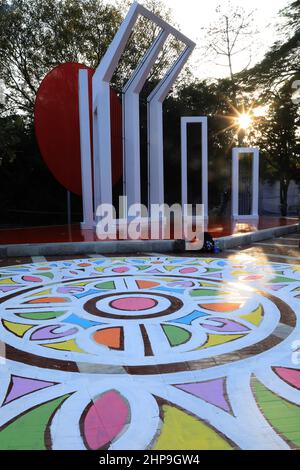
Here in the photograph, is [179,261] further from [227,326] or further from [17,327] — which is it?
[17,327]

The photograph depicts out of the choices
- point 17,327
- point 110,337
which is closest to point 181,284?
point 110,337

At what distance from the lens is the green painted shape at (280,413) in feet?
7.89

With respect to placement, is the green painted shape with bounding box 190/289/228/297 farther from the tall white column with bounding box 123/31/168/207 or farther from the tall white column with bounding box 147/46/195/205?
the tall white column with bounding box 147/46/195/205

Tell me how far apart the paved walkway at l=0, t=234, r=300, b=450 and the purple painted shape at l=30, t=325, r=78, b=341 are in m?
0.02

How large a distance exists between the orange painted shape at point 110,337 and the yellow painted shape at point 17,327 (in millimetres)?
686

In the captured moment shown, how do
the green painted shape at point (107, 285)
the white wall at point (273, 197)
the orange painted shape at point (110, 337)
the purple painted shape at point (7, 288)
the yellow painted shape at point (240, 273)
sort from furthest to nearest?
the white wall at point (273, 197)
the yellow painted shape at point (240, 273)
the green painted shape at point (107, 285)
the purple painted shape at point (7, 288)
the orange painted shape at point (110, 337)

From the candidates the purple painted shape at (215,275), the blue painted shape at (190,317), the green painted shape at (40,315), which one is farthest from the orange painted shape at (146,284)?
the green painted shape at (40,315)

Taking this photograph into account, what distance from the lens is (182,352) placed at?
3.58 meters

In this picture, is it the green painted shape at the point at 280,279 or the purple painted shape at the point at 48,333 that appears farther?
the green painted shape at the point at 280,279

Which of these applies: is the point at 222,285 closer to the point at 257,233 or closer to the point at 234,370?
the point at 234,370

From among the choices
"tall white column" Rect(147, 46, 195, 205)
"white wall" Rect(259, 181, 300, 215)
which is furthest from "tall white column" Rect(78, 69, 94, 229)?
"white wall" Rect(259, 181, 300, 215)

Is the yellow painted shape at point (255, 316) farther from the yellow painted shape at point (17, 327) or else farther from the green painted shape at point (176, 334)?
the yellow painted shape at point (17, 327)

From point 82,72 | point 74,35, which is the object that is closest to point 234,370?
point 82,72

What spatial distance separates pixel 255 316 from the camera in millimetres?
4523
